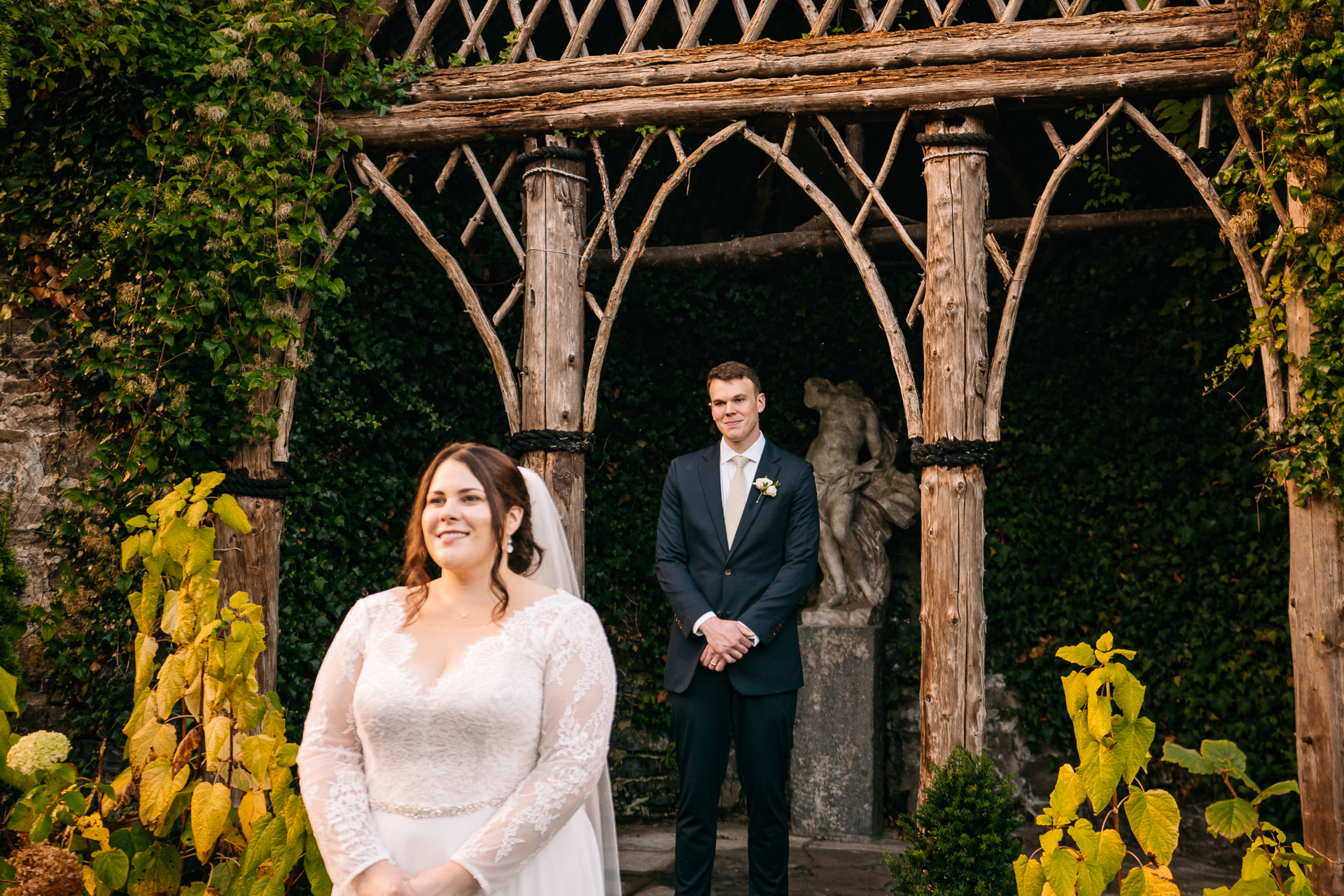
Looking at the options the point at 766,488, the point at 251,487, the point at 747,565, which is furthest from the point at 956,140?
the point at 251,487

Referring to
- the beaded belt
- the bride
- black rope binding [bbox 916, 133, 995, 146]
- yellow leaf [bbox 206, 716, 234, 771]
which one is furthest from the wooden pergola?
the beaded belt

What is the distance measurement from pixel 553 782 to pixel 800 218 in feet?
17.9

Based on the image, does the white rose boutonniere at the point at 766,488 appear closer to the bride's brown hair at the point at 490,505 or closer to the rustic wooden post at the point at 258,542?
the bride's brown hair at the point at 490,505

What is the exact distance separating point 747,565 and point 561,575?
118 centimetres

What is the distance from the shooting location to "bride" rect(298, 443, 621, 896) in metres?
2.00

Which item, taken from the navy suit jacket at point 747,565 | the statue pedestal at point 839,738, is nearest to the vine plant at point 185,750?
the navy suit jacket at point 747,565

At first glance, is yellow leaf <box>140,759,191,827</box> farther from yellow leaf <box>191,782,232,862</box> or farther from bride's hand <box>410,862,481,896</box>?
bride's hand <box>410,862,481,896</box>

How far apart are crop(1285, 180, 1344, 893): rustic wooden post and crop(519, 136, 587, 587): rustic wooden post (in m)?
2.86

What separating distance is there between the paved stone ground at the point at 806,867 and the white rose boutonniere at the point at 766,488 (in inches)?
75.4

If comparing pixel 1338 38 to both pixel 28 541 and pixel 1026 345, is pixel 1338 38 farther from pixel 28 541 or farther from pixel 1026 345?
pixel 28 541

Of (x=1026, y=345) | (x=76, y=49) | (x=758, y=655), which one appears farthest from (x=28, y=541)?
(x=1026, y=345)

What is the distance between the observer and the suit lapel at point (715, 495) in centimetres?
371

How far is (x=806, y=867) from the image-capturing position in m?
4.92

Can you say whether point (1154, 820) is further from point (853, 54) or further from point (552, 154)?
point (552, 154)
